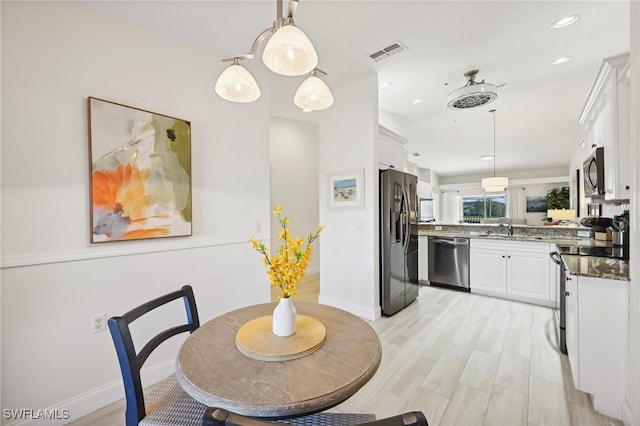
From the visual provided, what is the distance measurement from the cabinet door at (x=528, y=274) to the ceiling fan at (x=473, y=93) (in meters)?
2.09

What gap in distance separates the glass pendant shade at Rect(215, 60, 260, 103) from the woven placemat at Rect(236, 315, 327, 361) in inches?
44.9

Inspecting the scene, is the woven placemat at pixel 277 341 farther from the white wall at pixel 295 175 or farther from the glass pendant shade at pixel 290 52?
the white wall at pixel 295 175

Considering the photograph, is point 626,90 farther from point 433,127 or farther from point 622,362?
point 433,127

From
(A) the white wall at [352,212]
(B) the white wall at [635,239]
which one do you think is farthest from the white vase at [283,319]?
(A) the white wall at [352,212]

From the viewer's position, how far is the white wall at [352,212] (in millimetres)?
3088

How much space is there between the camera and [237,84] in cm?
133

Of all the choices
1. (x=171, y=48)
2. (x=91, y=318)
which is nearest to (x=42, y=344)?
(x=91, y=318)

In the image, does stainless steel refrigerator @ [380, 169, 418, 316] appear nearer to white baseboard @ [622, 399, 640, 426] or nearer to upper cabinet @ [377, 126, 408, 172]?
upper cabinet @ [377, 126, 408, 172]

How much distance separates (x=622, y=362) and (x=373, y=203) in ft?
7.07

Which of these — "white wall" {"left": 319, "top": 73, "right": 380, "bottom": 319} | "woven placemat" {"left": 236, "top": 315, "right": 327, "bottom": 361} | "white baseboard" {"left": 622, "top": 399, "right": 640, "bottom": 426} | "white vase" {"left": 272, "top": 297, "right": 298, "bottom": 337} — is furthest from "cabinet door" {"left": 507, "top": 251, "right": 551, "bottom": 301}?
"white vase" {"left": 272, "top": 297, "right": 298, "bottom": 337}

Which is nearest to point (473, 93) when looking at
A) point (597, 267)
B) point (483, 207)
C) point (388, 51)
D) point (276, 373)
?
point (388, 51)

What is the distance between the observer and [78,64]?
5.72 feet

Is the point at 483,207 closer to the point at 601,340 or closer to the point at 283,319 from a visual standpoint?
the point at 601,340

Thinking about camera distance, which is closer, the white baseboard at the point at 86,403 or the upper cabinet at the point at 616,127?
the white baseboard at the point at 86,403
